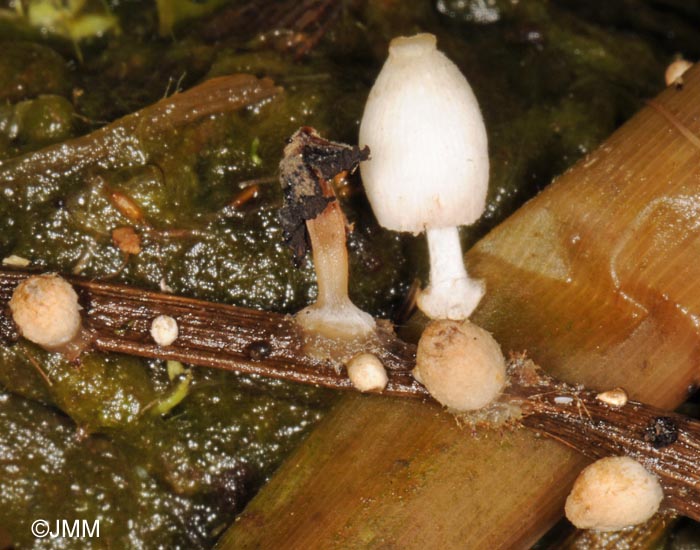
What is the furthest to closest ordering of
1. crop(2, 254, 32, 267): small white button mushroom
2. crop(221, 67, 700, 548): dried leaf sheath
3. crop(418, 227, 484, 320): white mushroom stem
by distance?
crop(2, 254, 32, 267): small white button mushroom → crop(418, 227, 484, 320): white mushroom stem → crop(221, 67, 700, 548): dried leaf sheath

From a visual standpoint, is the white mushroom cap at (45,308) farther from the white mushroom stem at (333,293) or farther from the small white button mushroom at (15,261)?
the white mushroom stem at (333,293)

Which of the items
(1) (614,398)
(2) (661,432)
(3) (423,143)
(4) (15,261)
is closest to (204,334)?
(4) (15,261)

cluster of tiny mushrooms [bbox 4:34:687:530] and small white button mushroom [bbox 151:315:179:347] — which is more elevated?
cluster of tiny mushrooms [bbox 4:34:687:530]

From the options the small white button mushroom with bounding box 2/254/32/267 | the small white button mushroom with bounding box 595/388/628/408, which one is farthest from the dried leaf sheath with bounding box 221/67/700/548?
the small white button mushroom with bounding box 2/254/32/267

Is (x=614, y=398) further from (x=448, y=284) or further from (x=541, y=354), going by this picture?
(x=448, y=284)

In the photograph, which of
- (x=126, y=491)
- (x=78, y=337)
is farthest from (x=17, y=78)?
(x=126, y=491)

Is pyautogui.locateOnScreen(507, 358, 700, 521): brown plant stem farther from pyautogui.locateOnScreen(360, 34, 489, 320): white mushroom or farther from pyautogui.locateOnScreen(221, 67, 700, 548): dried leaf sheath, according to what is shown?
pyautogui.locateOnScreen(360, 34, 489, 320): white mushroom

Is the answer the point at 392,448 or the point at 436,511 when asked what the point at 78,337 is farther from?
the point at 436,511
